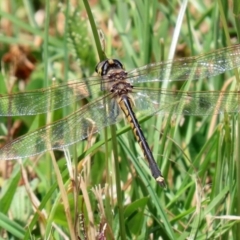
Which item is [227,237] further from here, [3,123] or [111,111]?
[3,123]

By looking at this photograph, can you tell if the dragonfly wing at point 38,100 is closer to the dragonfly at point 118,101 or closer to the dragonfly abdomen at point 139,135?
the dragonfly at point 118,101

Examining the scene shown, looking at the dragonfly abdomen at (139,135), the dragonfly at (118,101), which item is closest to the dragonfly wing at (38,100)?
the dragonfly at (118,101)

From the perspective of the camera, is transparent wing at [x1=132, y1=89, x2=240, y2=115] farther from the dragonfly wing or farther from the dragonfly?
the dragonfly wing

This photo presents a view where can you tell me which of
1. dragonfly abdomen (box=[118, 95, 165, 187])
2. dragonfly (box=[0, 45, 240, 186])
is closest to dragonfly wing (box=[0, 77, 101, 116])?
dragonfly (box=[0, 45, 240, 186])

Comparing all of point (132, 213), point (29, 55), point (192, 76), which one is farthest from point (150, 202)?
point (29, 55)

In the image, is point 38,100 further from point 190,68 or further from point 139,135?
point 190,68
